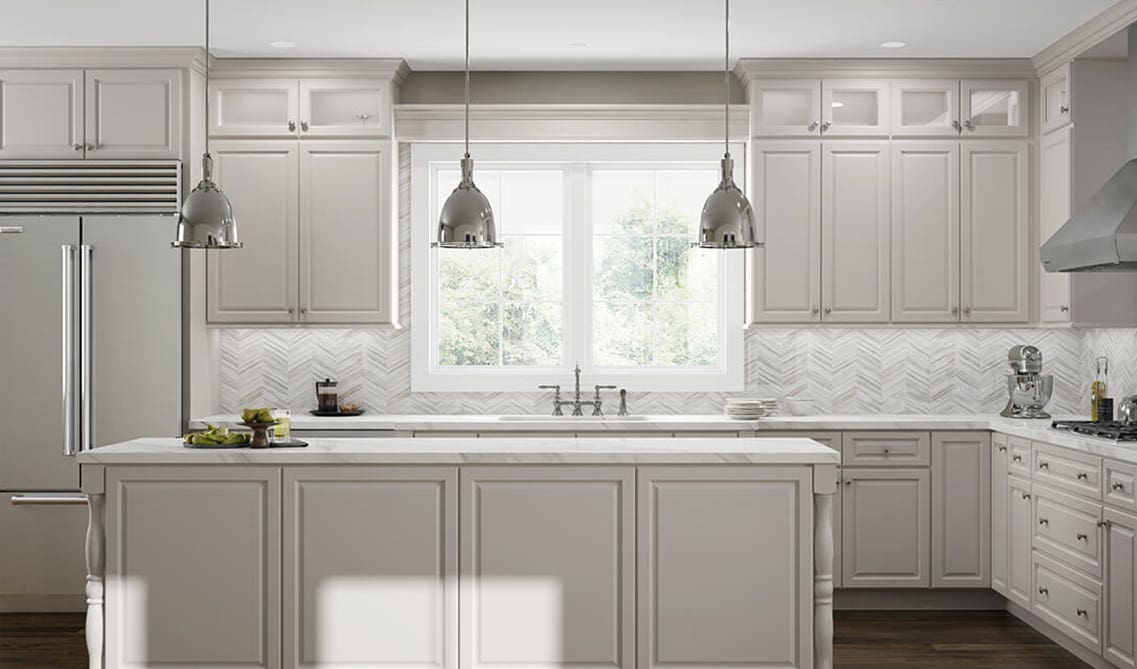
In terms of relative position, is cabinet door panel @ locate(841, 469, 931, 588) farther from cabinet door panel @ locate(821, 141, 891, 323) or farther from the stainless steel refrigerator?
the stainless steel refrigerator

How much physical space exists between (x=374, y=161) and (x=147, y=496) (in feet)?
8.03

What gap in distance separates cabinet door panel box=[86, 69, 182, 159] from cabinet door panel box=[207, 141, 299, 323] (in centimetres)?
33

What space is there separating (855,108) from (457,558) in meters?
3.36

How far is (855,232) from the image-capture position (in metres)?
5.48

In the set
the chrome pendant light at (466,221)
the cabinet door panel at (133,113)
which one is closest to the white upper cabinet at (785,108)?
the chrome pendant light at (466,221)

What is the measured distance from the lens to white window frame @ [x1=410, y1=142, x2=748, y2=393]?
227 inches

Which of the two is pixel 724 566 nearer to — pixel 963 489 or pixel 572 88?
pixel 963 489

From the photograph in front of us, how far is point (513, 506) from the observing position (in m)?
3.58

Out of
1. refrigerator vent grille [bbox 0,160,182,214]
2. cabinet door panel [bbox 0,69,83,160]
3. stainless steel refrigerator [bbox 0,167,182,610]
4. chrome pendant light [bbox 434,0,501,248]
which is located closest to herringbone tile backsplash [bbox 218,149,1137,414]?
stainless steel refrigerator [bbox 0,167,182,610]

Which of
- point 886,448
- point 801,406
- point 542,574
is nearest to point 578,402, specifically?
point 801,406

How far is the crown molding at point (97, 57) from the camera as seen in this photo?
521 centimetres

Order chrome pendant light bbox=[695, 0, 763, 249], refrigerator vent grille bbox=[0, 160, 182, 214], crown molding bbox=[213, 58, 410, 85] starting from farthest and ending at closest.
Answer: crown molding bbox=[213, 58, 410, 85], refrigerator vent grille bbox=[0, 160, 182, 214], chrome pendant light bbox=[695, 0, 763, 249]

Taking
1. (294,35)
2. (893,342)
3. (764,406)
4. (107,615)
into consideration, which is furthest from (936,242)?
(107,615)

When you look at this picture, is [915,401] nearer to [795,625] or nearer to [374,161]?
[795,625]
